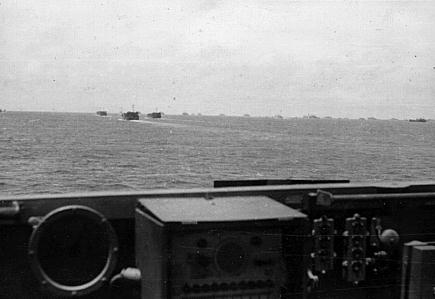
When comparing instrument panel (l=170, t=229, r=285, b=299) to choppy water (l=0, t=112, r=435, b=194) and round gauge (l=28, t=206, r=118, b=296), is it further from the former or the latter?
choppy water (l=0, t=112, r=435, b=194)

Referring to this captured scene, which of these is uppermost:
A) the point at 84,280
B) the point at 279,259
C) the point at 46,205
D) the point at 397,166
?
the point at 46,205

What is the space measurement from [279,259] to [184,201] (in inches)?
29.4

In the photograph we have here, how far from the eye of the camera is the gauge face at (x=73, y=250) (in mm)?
3615

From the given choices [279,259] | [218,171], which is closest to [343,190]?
[279,259]

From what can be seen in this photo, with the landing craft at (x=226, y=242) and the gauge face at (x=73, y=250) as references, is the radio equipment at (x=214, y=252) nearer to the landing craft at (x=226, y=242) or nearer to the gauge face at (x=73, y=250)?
the landing craft at (x=226, y=242)

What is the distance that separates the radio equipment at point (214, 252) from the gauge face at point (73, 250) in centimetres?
41

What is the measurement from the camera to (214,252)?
328 centimetres

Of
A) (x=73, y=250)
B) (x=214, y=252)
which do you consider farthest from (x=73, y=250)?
(x=214, y=252)

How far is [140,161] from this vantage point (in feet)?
195

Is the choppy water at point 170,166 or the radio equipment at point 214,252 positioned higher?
the radio equipment at point 214,252

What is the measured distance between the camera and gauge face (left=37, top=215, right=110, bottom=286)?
3615 mm

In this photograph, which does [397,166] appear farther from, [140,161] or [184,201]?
[184,201]

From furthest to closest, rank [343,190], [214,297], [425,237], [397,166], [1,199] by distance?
[397,166] < [425,237] < [343,190] < [1,199] < [214,297]

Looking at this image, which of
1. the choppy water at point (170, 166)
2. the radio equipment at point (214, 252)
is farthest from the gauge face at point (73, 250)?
the choppy water at point (170, 166)
